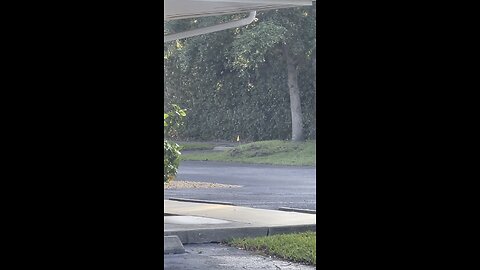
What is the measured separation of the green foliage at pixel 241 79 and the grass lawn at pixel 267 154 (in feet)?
8.16

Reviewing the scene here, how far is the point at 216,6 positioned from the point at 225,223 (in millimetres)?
2980

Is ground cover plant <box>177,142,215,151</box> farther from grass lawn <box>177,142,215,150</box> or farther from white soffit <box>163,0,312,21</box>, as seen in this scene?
white soffit <box>163,0,312,21</box>

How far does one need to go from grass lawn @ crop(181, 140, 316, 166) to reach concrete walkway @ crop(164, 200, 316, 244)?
16347 millimetres

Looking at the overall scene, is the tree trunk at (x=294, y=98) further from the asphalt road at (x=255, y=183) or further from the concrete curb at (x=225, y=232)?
the concrete curb at (x=225, y=232)

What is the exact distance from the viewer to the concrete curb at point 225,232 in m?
11.3

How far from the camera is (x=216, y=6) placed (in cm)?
1054

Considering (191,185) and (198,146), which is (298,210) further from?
(198,146)

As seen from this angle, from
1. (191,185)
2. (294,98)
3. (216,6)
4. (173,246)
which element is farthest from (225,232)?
(294,98)

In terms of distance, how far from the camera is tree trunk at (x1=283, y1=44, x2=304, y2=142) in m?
35.0
